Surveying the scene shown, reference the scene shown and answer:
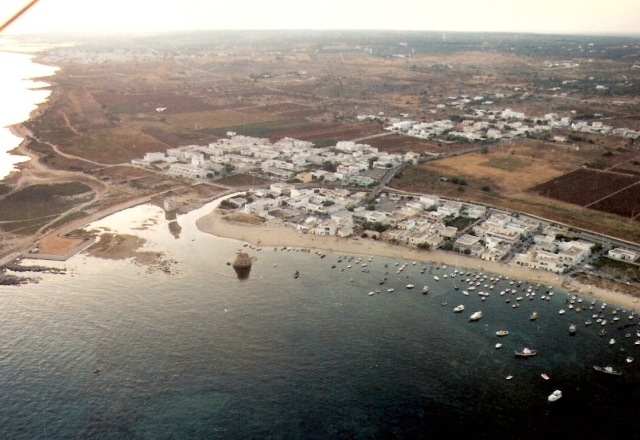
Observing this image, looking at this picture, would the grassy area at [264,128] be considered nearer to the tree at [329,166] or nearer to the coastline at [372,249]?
the tree at [329,166]

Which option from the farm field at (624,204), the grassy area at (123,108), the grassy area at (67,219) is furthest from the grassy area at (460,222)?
the grassy area at (123,108)

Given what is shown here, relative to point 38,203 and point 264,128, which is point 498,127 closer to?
point 264,128

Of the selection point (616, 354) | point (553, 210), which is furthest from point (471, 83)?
point (616, 354)

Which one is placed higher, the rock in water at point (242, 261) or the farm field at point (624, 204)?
the farm field at point (624, 204)

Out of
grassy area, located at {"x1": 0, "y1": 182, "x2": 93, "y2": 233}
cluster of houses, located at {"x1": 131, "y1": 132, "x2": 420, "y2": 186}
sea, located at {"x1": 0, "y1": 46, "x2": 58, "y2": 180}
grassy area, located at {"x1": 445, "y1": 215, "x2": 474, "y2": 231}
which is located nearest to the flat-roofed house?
grassy area, located at {"x1": 445, "y1": 215, "x2": 474, "y2": 231}

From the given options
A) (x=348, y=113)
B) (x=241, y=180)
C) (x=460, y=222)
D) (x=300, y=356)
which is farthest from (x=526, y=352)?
(x=348, y=113)

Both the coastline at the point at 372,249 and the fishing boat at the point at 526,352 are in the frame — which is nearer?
the fishing boat at the point at 526,352

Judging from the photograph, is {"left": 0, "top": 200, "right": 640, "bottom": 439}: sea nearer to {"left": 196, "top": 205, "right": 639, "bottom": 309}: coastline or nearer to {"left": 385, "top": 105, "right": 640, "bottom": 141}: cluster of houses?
{"left": 196, "top": 205, "right": 639, "bottom": 309}: coastline
